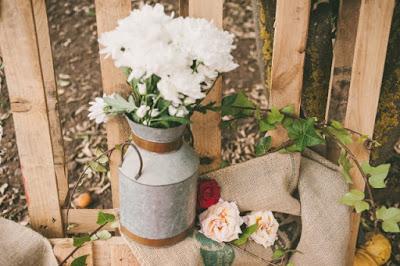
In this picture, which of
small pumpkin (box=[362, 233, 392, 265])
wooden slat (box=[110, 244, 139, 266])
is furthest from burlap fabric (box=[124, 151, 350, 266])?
small pumpkin (box=[362, 233, 392, 265])

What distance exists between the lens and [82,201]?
9.26ft

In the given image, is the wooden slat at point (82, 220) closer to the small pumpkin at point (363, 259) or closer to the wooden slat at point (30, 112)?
the wooden slat at point (30, 112)

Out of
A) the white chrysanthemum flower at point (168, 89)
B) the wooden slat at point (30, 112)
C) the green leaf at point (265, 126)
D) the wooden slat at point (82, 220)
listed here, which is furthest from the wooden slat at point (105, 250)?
the white chrysanthemum flower at point (168, 89)

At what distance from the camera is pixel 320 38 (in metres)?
2.12

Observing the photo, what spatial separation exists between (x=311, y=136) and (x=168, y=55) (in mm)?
664

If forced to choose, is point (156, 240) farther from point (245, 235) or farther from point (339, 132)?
point (339, 132)

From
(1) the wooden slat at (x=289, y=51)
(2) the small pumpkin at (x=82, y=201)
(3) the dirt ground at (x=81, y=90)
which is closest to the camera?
(1) the wooden slat at (x=289, y=51)

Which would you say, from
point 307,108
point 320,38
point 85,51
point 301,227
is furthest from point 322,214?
point 85,51

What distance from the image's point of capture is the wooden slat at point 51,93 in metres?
1.78

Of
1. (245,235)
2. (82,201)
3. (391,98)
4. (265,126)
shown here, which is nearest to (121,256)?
(245,235)

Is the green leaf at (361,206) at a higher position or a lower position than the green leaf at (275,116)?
lower

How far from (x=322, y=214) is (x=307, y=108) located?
495mm

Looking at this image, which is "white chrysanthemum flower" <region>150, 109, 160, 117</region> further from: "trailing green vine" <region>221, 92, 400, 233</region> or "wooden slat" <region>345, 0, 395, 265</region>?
"wooden slat" <region>345, 0, 395, 265</region>

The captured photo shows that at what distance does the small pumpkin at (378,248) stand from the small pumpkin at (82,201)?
1299mm
